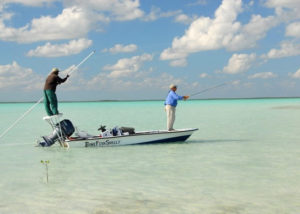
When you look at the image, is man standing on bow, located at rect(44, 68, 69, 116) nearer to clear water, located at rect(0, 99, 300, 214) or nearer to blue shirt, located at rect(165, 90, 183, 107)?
clear water, located at rect(0, 99, 300, 214)

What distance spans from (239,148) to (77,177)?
736cm

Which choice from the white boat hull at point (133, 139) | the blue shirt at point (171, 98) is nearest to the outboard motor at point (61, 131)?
the white boat hull at point (133, 139)

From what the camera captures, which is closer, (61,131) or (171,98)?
(61,131)

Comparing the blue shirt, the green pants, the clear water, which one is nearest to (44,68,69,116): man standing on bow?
the green pants

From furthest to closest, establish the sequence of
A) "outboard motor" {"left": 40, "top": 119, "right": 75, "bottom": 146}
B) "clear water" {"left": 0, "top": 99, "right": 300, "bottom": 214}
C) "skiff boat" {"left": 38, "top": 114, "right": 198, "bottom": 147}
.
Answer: "skiff boat" {"left": 38, "top": 114, "right": 198, "bottom": 147} < "outboard motor" {"left": 40, "top": 119, "right": 75, "bottom": 146} < "clear water" {"left": 0, "top": 99, "right": 300, "bottom": 214}

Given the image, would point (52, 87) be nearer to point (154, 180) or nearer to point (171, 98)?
Result: point (171, 98)

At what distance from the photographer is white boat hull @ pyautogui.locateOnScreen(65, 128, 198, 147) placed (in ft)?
48.6

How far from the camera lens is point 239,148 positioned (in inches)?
587

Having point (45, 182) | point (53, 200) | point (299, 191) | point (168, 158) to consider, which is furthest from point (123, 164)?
point (299, 191)

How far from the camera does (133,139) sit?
1533 centimetres

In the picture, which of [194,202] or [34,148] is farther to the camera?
[34,148]

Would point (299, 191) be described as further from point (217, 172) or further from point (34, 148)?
point (34, 148)

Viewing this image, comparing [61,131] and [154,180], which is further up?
[61,131]

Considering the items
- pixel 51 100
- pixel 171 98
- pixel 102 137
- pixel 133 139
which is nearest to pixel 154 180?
pixel 102 137
